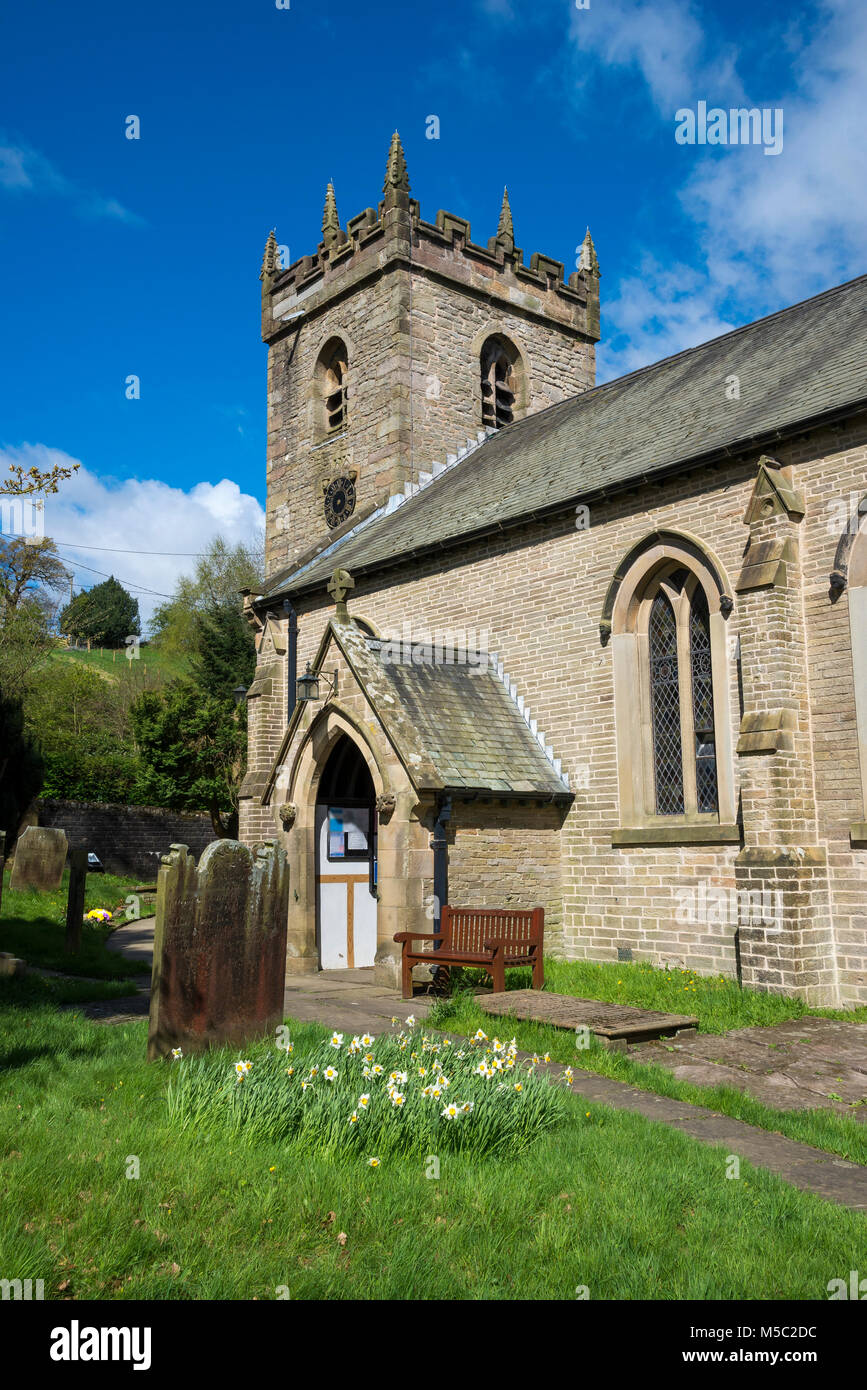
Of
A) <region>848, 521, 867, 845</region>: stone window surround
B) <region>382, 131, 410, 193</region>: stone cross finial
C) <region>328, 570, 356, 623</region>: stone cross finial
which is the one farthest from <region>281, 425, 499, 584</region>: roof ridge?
<region>848, 521, 867, 845</region>: stone window surround

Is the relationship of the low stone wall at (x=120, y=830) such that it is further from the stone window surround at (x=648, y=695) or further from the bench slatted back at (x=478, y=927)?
the bench slatted back at (x=478, y=927)

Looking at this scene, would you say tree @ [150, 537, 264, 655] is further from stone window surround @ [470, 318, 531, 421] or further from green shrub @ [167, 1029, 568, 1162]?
green shrub @ [167, 1029, 568, 1162]

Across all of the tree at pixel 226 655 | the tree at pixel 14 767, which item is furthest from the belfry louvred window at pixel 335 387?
the tree at pixel 226 655

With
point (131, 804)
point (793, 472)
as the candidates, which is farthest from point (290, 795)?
point (131, 804)

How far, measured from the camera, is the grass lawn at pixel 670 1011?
6.75 metres

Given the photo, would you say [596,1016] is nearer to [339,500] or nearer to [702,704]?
[702,704]

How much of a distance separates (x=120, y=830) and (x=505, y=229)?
2114cm

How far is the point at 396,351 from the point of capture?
23.8 metres

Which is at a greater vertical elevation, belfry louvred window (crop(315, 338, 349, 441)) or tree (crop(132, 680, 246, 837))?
belfry louvred window (crop(315, 338, 349, 441))

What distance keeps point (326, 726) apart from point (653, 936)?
560cm

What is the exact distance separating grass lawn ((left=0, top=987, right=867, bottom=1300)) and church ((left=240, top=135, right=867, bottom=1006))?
21.2 feet

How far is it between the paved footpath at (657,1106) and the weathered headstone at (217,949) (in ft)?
5.37

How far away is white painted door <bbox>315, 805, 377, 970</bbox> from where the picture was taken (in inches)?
630
